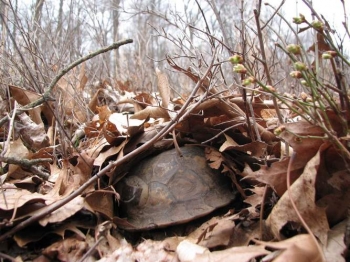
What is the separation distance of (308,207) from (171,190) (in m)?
0.74

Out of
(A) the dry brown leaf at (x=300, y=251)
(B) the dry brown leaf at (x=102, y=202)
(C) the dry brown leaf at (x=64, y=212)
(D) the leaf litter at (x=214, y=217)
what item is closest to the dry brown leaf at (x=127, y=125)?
(D) the leaf litter at (x=214, y=217)

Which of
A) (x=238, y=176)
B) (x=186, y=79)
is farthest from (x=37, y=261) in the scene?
(x=186, y=79)

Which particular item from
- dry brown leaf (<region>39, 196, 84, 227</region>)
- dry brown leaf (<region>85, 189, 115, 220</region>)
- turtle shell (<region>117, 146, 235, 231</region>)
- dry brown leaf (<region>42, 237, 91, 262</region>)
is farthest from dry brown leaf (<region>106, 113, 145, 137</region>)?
dry brown leaf (<region>42, 237, 91, 262</region>)

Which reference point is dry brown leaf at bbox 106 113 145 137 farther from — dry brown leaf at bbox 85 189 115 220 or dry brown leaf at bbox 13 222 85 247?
dry brown leaf at bbox 13 222 85 247

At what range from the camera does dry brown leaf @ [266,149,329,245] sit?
1088 millimetres

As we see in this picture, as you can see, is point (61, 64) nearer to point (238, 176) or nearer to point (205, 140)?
point (205, 140)

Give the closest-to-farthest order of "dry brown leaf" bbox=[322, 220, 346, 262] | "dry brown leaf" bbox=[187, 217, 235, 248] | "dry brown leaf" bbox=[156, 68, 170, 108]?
1. "dry brown leaf" bbox=[322, 220, 346, 262]
2. "dry brown leaf" bbox=[187, 217, 235, 248]
3. "dry brown leaf" bbox=[156, 68, 170, 108]

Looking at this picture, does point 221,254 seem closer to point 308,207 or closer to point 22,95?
point 308,207

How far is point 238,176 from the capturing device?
1741 mm

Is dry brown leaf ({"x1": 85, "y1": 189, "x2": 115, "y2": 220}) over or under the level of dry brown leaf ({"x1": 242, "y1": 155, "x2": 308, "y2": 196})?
under

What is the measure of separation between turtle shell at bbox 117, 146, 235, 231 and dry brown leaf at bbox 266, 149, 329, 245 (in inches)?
19.0

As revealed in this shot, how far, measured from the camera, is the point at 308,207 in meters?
1.11

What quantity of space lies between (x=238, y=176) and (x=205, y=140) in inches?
10.4

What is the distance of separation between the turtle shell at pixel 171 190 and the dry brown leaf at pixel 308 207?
1.59ft
